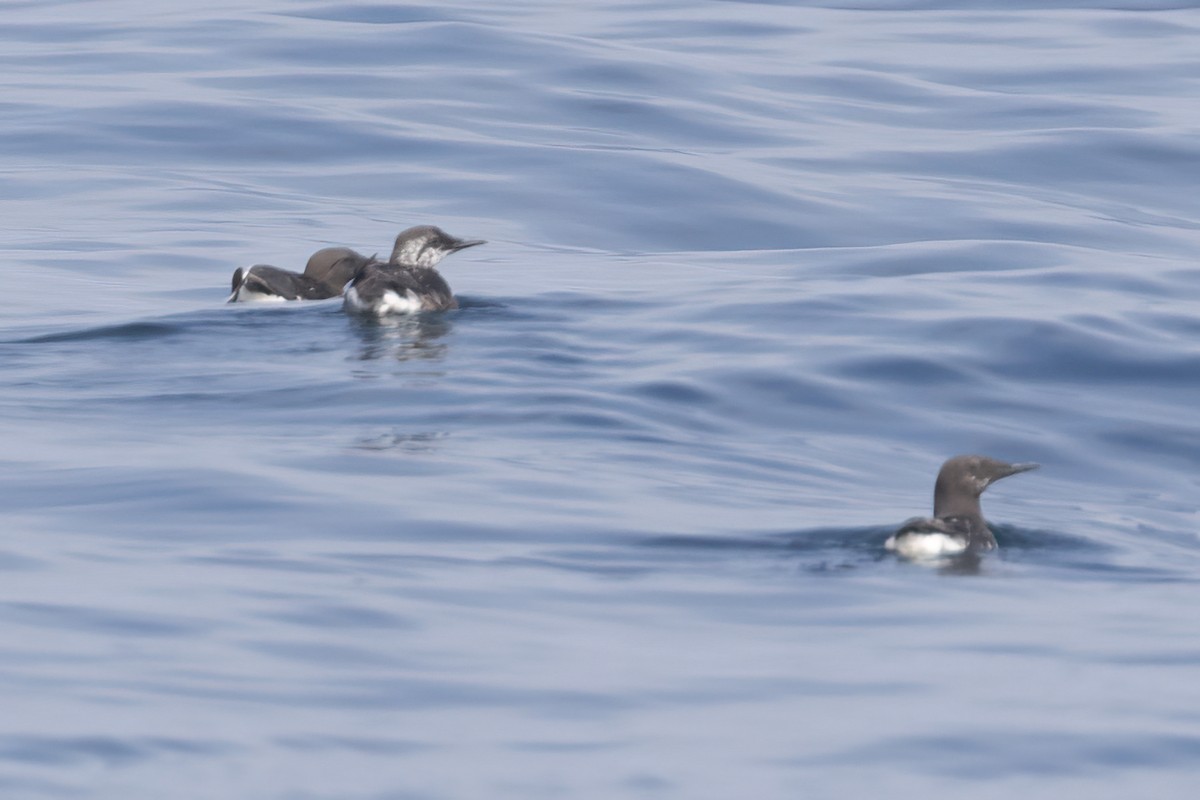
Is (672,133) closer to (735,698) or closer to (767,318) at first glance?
(767,318)

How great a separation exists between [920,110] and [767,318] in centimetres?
1192

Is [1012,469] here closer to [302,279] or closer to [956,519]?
[956,519]

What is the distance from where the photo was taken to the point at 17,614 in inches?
286


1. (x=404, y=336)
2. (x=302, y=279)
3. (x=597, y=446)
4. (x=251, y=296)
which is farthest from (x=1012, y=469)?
(x=302, y=279)

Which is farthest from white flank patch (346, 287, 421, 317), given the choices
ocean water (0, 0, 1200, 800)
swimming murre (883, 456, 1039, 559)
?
swimming murre (883, 456, 1039, 559)

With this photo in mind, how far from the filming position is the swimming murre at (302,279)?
13461 millimetres

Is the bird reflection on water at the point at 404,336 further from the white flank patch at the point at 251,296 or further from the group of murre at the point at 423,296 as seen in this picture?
the white flank patch at the point at 251,296

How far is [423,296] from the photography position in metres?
13.4

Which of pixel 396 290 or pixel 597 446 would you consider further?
pixel 396 290

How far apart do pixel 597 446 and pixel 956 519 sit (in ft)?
7.25

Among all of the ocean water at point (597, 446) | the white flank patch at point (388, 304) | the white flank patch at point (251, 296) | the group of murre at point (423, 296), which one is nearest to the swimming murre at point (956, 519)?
the group of murre at point (423, 296)

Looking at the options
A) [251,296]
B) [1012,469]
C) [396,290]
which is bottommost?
[1012,469]

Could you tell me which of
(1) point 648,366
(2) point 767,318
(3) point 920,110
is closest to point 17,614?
(1) point 648,366

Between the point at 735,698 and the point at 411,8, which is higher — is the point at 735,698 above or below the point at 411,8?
below
